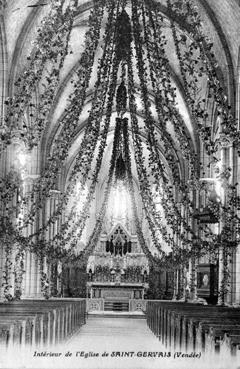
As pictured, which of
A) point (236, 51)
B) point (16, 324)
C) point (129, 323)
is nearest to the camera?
point (16, 324)

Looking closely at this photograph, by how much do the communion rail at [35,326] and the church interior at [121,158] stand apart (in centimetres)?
4

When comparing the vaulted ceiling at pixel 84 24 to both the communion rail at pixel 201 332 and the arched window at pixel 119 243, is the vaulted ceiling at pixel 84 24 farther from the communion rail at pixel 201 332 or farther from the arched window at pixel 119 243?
the arched window at pixel 119 243

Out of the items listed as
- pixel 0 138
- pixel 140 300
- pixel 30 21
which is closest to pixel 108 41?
pixel 0 138

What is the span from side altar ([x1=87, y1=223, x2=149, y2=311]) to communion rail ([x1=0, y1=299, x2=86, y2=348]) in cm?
1187

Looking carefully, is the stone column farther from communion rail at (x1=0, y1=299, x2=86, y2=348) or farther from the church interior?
communion rail at (x1=0, y1=299, x2=86, y2=348)

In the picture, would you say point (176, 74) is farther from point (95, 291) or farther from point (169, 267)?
point (95, 291)

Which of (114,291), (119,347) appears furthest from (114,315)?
(119,347)

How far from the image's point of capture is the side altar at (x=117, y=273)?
1187 inches

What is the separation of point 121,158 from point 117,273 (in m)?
14.0

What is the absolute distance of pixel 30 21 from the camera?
1981 cm

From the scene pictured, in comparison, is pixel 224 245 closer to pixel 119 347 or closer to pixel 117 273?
pixel 119 347

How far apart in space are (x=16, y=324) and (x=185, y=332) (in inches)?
141

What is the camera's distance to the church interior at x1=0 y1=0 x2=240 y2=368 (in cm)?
1130

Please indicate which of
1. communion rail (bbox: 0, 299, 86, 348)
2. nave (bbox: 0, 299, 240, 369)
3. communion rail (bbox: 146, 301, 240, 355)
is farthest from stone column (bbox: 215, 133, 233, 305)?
communion rail (bbox: 0, 299, 86, 348)
